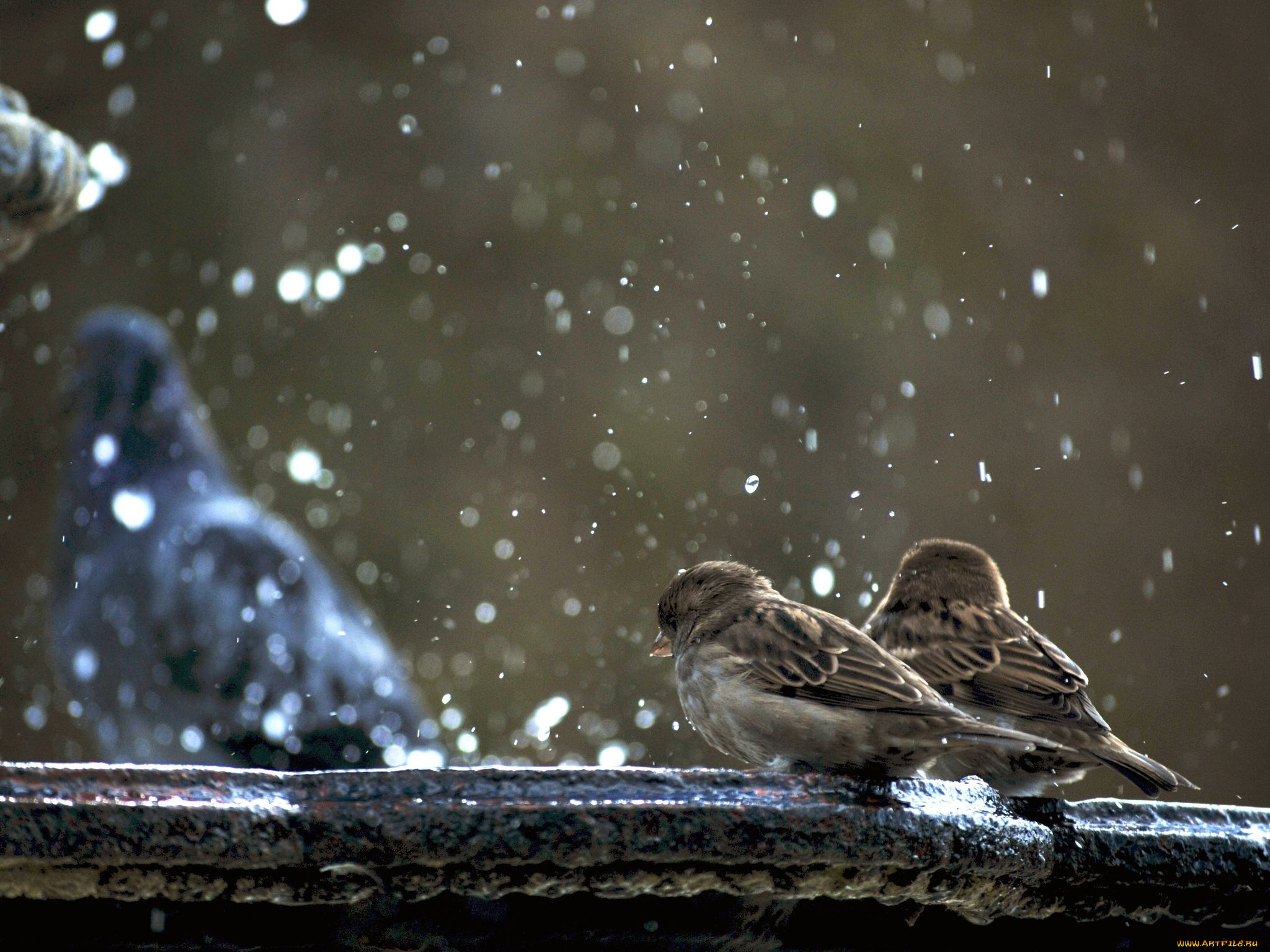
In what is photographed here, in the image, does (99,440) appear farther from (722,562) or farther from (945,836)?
(945,836)

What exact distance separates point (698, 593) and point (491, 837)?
3.47ft

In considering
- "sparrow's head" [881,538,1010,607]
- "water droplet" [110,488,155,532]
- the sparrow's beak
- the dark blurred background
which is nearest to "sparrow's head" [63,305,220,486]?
"water droplet" [110,488,155,532]

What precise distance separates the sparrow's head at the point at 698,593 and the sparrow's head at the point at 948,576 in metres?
0.38

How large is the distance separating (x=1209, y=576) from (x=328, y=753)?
5207mm

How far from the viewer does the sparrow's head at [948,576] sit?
7.88 ft

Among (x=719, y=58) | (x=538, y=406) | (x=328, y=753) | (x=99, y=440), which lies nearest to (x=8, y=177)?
(x=328, y=753)

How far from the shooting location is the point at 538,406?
762 cm

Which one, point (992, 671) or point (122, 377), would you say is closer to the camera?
point (992, 671)

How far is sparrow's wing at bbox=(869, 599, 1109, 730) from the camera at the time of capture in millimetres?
2066

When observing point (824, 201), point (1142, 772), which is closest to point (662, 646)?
point (1142, 772)

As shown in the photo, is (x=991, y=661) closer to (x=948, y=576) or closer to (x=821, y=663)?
(x=948, y=576)

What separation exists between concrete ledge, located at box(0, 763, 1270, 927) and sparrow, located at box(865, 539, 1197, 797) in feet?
1.65

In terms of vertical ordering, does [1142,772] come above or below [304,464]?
above

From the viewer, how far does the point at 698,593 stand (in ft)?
6.87
